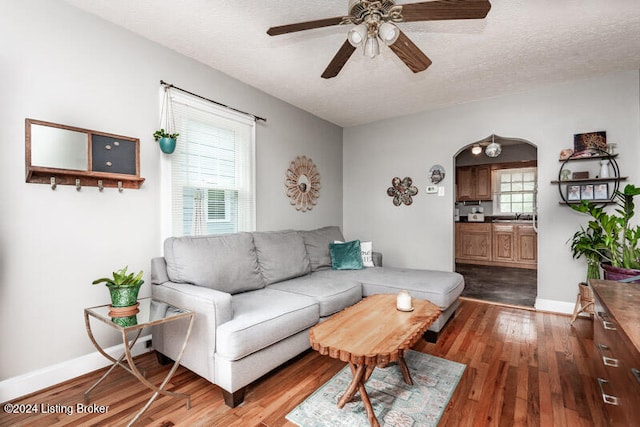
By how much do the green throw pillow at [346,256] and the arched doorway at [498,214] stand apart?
267 centimetres

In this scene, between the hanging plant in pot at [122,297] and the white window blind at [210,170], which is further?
the white window blind at [210,170]

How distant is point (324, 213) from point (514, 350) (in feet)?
9.60

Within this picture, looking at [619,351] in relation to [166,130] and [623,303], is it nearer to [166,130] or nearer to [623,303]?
[623,303]

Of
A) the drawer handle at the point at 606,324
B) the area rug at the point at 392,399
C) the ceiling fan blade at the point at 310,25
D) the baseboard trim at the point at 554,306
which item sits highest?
the ceiling fan blade at the point at 310,25

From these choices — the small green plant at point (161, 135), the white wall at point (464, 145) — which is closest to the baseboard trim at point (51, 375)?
the small green plant at point (161, 135)

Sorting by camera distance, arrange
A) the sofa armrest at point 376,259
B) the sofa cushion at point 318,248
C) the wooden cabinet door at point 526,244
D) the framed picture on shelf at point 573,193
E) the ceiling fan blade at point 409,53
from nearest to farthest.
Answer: the ceiling fan blade at point 409,53
the framed picture on shelf at point 573,193
the sofa cushion at point 318,248
the sofa armrest at point 376,259
the wooden cabinet door at point 526,244

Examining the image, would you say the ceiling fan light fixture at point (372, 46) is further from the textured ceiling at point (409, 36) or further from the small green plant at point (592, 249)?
the small green plant at point (592, 249)

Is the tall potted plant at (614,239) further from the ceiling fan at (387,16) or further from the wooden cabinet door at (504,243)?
the wooden cabinet door at (504,243)

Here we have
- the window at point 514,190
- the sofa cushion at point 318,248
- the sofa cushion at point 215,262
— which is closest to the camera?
the sofa cushion at point 215,262

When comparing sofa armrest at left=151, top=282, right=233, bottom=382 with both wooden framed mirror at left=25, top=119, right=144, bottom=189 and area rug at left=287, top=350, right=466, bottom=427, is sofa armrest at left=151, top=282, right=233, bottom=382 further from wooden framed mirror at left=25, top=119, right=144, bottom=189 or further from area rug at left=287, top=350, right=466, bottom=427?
wooden framed mirror at left=25, top=119, right=144, bottom=189

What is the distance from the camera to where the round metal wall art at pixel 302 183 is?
405 cm

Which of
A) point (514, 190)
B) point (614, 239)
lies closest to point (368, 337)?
point (614, 239)

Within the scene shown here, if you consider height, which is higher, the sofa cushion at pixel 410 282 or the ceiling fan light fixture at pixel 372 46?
the ceiling fan light fixture at pixel 372 46

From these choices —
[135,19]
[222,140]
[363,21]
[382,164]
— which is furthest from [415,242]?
[135,19]
